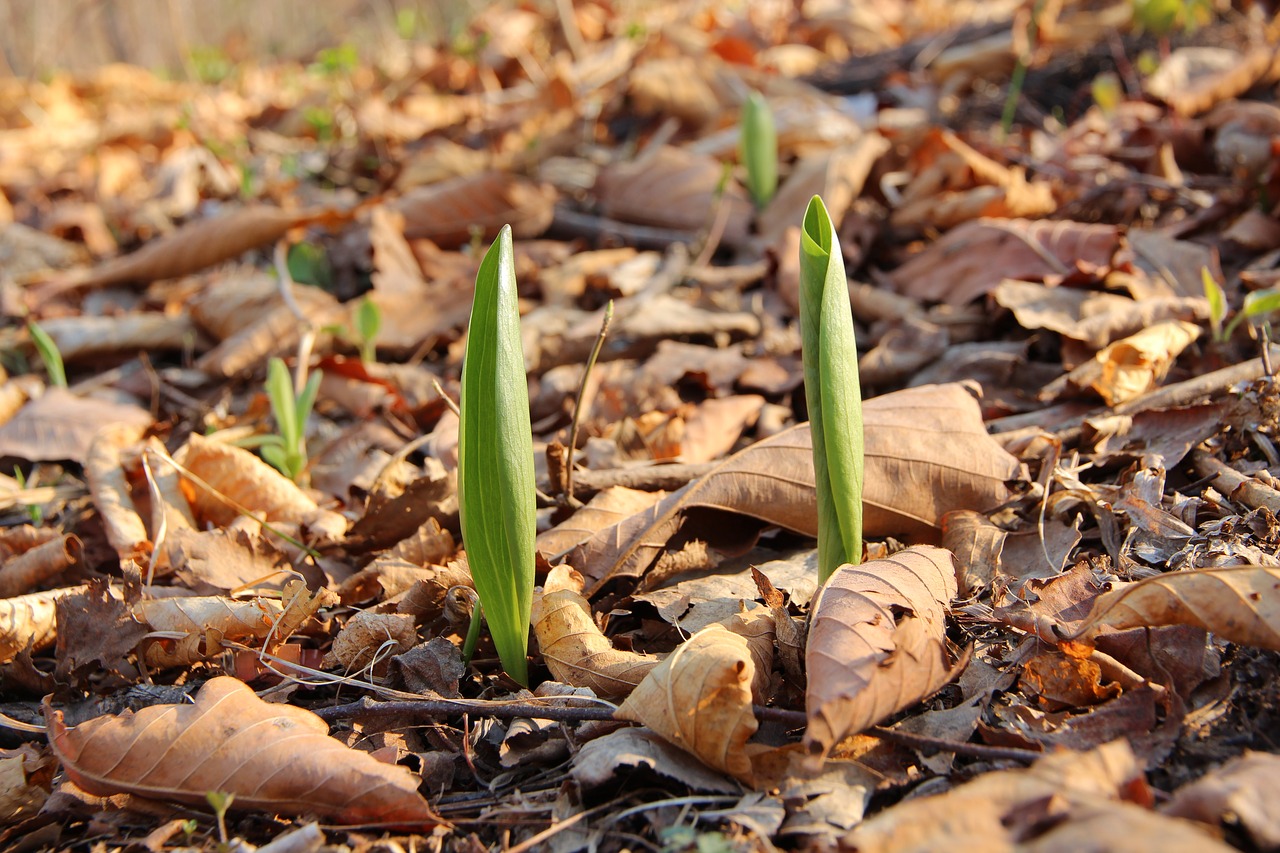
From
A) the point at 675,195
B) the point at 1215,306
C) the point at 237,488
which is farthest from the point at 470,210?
the point at 1215,306

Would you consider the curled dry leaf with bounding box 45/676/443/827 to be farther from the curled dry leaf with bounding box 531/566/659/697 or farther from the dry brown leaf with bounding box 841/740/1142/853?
Result: the dry brown leaf with bounding box 841/740/1142/853

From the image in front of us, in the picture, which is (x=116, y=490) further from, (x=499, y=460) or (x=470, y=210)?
(x=470, y=210)

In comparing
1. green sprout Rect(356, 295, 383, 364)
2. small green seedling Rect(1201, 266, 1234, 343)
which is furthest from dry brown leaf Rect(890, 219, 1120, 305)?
green sprout Rect(356, 295, 383, 364)

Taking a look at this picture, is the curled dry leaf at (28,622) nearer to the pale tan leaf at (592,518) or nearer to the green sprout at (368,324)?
the pale tan leaf at (592,518)

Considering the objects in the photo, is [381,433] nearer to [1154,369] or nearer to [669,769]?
[669,769]

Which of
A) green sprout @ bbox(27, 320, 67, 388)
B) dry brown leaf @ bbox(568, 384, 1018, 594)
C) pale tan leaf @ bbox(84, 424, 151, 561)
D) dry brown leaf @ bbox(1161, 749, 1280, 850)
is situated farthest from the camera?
green sprout @ bbox(27, 320, 67, 388)

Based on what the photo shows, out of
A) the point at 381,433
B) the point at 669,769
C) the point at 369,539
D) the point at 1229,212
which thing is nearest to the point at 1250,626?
the point at 669,769

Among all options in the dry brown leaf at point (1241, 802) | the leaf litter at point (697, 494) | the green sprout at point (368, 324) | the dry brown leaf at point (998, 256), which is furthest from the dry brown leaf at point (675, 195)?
the dry brown leaf at point (1241, 802)
